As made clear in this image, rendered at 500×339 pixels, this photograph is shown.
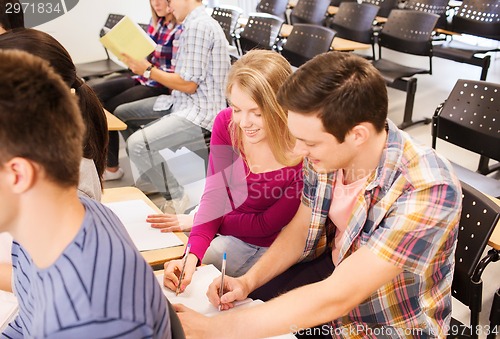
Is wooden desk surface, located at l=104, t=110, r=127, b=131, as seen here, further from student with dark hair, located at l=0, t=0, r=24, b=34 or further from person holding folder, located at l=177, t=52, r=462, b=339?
person holding folder, located at l=177, t=52, r=462, b=339

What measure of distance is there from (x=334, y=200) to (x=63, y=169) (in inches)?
37.7

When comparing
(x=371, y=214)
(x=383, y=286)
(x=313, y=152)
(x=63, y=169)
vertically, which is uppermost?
(x=63, y=169)

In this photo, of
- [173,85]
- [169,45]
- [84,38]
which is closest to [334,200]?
[173,85]

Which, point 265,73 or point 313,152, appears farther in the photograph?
point 265,73

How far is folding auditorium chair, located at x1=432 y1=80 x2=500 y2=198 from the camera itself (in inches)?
99.8

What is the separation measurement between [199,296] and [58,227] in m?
0.67

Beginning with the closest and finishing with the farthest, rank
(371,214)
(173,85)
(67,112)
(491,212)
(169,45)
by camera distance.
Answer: (67,112), (371,214), (491,212), (173,85), (169,45)


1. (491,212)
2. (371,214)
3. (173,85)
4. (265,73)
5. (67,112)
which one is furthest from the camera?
(173,85)

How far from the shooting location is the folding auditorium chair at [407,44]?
4.33 m

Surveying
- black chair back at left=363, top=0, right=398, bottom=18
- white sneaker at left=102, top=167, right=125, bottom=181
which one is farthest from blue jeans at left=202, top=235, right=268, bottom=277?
black chair back at left=363, top=0, right=398, bottom=18

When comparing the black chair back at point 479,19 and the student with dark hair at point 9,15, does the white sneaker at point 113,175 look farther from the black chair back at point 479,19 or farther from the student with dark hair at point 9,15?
the black chair back at point 479,19

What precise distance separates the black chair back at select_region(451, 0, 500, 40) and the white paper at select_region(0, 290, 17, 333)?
498cm

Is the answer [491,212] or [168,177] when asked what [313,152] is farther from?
[168,177]

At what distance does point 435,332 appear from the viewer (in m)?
1.38
